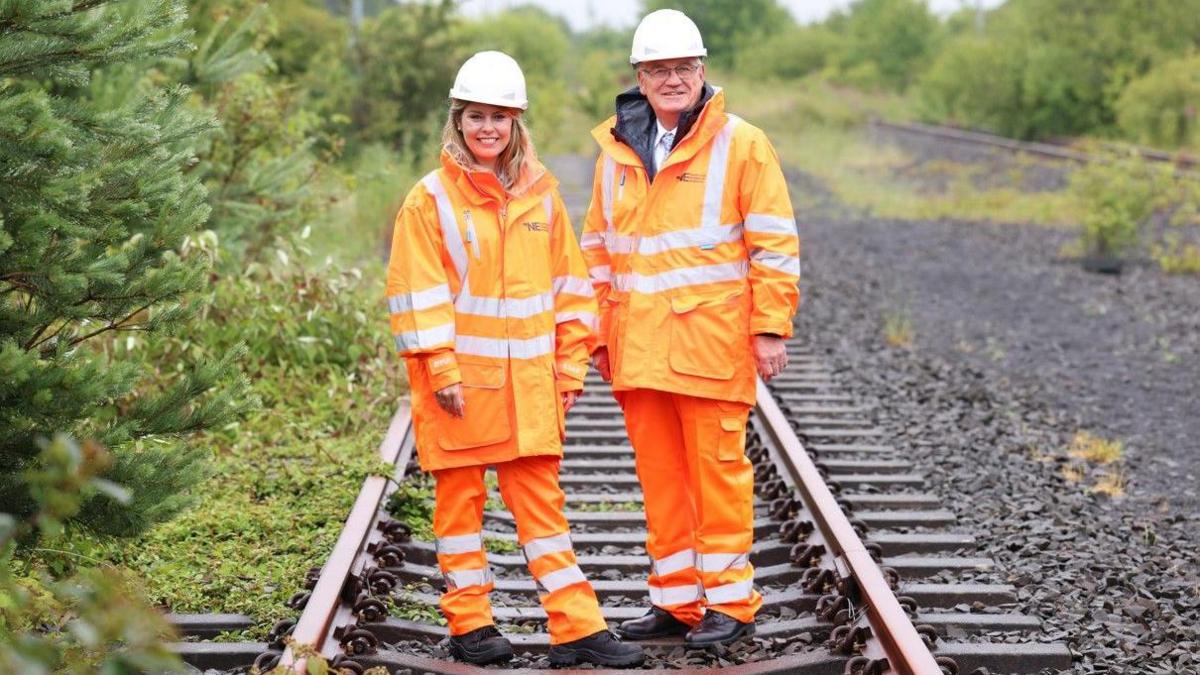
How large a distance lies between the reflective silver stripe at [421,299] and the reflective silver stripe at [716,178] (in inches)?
33.4

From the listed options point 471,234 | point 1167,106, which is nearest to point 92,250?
point 471,234

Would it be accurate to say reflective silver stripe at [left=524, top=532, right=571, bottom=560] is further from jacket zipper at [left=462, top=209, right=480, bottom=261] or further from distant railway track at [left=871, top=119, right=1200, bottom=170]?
distant railway track at [left=871, top=119, right=1200, bottom=170]

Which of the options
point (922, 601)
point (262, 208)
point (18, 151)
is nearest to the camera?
point (18, 151)

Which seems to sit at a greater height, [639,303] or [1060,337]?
[639,303]

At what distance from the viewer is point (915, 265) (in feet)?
44.4

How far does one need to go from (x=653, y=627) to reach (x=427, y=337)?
4.09ft

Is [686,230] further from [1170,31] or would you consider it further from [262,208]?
[1170,31]

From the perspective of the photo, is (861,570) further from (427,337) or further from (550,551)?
(427,337)

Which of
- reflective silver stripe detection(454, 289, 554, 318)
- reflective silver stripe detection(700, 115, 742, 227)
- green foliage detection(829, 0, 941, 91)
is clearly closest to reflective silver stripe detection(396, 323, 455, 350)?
reflective silver stripe detection(454, 289, 554, 318)

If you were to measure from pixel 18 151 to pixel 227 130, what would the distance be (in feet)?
20.8

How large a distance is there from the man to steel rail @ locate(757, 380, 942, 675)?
1.26 ft

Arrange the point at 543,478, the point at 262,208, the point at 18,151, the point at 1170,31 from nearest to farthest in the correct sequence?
the point at 18,151
the point at 543,478
the point at 262,208
the point at 1170,31

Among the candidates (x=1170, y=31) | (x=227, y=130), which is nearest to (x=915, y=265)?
(x=227, y=130)

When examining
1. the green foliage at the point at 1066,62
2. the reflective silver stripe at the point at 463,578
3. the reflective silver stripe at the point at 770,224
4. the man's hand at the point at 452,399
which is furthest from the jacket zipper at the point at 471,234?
the green foliage at the point at 1066,62
